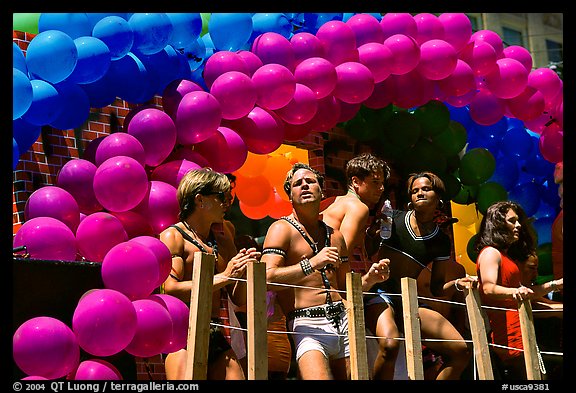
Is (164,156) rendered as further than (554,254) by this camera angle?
No

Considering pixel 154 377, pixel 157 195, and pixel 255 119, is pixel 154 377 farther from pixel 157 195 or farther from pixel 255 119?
pixel 255 119

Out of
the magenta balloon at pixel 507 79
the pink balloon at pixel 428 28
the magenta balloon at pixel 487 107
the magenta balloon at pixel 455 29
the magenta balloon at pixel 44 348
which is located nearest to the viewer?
the magenta balloon at pixel 44 348

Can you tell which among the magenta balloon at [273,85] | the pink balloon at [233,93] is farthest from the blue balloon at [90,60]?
the magenta balloon at [273,85]

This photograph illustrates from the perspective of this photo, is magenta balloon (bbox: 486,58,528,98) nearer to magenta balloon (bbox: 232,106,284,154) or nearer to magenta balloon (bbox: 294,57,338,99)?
magenta balloon (bbox: 294,57,338,99)

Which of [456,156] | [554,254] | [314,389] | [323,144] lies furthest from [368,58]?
[314,389]

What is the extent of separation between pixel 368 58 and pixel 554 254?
250 centimetres

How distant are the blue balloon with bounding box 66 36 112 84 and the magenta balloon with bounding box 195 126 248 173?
0.91m

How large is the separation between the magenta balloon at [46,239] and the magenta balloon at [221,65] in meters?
1.81

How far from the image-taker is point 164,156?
690 cm

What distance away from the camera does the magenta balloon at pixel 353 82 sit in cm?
790

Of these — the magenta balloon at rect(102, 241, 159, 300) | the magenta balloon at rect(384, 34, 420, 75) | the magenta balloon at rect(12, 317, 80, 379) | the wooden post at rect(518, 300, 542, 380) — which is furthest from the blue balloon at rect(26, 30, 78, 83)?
the wooden post at rect(518, 300, 542, 380)

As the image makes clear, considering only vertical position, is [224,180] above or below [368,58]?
below

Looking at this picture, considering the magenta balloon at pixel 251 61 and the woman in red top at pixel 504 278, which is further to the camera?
the magenta balloon at pixel 251 61

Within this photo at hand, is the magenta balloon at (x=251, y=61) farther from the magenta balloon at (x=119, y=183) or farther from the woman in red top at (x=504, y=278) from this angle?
the woman in red top at (x=504, y=278)
